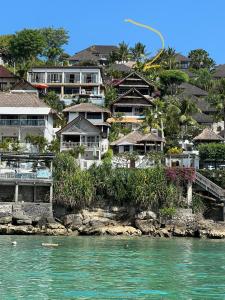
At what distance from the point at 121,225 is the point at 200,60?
84.7 m

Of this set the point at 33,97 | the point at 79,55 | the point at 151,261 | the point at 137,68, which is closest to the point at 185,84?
the point at 137,68

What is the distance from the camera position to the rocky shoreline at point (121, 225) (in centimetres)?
5128

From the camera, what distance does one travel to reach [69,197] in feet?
177

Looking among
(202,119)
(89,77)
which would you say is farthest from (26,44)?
(202,119)

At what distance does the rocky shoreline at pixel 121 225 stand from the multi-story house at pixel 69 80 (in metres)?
35.5

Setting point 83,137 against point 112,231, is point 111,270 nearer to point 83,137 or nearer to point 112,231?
point 112,231

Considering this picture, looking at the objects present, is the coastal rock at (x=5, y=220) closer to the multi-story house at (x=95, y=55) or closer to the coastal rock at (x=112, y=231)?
the coastal rock at (x=112, y=231)

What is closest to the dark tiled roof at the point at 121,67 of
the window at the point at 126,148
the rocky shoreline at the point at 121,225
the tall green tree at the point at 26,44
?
the tall green tree at the point at 26,44

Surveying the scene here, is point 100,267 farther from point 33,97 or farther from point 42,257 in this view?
point 33,97

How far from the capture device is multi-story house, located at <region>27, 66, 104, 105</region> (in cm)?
8769

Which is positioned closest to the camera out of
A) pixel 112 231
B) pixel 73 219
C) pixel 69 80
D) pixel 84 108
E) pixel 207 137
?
pixel 112 231

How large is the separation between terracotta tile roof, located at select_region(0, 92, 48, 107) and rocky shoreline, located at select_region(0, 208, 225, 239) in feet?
66.8

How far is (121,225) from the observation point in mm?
53219

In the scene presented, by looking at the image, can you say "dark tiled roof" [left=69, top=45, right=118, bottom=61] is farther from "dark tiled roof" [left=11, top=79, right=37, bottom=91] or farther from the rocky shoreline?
the rocky shoreline
